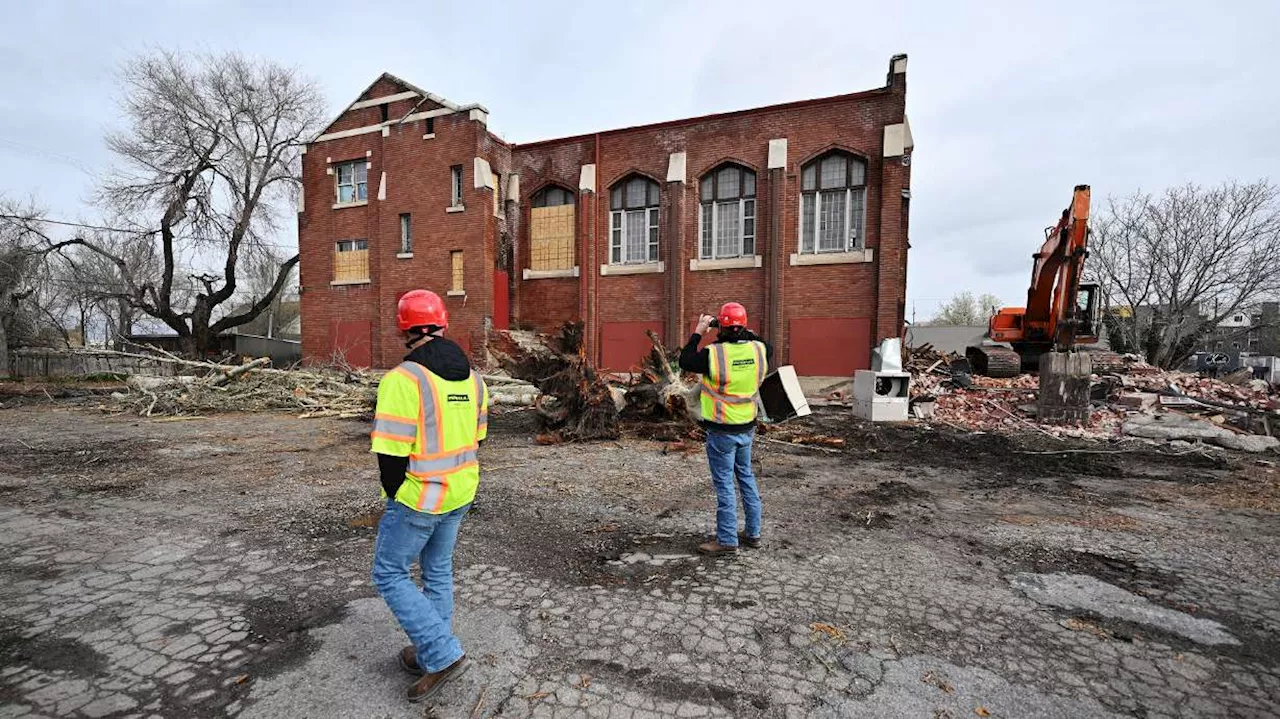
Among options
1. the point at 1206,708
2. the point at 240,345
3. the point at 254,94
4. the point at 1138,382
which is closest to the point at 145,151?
the point at 254,94

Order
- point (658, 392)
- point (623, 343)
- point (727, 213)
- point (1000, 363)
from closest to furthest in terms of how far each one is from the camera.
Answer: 1. point (658, 392)
2. point (1000, 363)
3. point (727, 213)
4. point (623, 343)

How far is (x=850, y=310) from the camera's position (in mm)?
16812

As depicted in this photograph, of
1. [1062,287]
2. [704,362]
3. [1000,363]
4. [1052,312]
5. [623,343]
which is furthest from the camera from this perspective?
[623,343]

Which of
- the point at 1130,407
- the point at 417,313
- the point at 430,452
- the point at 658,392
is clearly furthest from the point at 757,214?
the point at 430,452

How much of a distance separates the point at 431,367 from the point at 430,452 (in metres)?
0.38

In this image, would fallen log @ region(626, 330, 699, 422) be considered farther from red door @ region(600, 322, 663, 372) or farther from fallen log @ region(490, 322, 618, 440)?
red door @ region(600, 322, 663, 372)

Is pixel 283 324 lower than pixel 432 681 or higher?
higher

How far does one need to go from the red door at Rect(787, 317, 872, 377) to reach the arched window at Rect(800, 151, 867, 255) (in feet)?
7.35

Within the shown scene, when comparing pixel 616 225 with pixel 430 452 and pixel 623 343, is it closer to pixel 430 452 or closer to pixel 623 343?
pixel 623 343

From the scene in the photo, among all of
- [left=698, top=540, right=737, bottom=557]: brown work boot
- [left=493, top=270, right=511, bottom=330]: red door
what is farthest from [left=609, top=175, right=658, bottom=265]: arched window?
[left=698, top=540, right=737, bottom=557]: brown work boot

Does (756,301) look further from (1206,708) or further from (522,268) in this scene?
(1206,708)

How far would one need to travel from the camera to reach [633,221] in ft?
63.3

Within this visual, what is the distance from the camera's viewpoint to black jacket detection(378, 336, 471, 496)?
248cm

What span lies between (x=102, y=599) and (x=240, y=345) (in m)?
45.2
